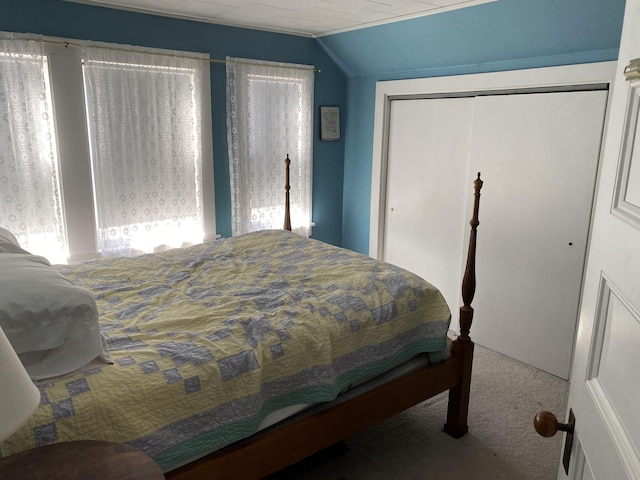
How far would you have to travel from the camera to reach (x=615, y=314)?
0.80 m

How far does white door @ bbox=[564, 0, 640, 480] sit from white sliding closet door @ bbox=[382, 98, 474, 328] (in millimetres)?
2672

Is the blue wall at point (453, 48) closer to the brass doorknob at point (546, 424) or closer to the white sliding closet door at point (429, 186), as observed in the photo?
the white sliding closet door at point (429, 186)

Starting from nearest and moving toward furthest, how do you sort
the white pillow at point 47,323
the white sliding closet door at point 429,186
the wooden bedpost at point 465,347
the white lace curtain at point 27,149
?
the white pillow at point 47,323
the wooden bedpost at point 465,347
the white lace curtain at point 27,149
the white sliding closet door at point 429,186

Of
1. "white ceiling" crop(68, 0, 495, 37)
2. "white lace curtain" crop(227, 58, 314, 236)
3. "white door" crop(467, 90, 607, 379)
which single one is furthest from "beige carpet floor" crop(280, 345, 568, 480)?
"white ceiling" crop(68, 0, 495, 37)

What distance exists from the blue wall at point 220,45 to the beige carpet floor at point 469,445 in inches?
82.5

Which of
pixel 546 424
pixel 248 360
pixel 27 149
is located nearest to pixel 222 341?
pixel 248 360

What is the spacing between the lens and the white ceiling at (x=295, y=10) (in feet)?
9.49

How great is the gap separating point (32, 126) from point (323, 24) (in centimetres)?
206

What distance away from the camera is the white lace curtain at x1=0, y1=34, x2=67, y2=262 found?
2.77 m

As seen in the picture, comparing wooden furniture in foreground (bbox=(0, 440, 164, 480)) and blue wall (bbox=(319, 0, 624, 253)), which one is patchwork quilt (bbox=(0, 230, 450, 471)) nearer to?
wooden furniture in foreground (bbox=(0, 440, 164, 480))

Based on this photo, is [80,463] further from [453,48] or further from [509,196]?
[453,48]

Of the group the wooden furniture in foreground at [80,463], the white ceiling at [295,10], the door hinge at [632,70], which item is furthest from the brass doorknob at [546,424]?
the white ceiling at [295,10]

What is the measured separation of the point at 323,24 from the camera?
139 inches

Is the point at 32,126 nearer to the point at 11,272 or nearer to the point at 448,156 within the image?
the point at 11,272
